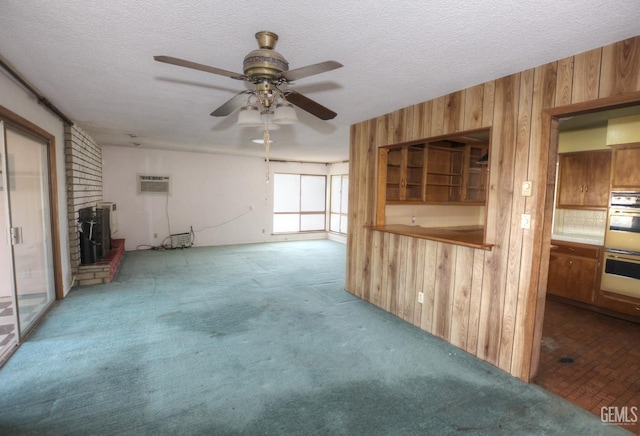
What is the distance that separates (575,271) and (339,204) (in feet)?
19.4

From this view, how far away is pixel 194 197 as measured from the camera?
7.68 metres

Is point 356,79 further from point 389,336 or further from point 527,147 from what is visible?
point 389,336

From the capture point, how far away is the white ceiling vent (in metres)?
7.12

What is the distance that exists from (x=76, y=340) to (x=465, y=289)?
11.7ft

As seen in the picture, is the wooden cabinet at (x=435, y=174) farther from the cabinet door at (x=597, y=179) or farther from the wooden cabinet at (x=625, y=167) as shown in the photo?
the wooden cabinet at (x=625, y=167)

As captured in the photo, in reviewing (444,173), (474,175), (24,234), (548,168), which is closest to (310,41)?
(548,168)

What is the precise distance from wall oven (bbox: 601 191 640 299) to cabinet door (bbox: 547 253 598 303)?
0.41ft

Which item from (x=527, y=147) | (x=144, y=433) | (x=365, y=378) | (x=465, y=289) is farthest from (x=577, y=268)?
(x=144, y=433)

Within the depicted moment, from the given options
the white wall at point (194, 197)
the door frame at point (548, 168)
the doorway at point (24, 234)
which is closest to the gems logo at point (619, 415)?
the door frame at point (548, 168)

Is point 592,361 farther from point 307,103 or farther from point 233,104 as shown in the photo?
point 233,104

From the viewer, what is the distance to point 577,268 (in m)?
4.00

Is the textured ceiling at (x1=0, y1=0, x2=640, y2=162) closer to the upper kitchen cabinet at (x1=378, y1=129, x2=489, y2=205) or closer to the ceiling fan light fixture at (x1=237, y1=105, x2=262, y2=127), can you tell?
the ceiling fan light fixture at (x1=237, y1=105, x2=262, y2=127)

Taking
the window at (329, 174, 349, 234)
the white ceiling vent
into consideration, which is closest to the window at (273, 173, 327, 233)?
the window at (329, 174, 349, 234)

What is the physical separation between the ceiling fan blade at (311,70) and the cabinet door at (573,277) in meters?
4.19
